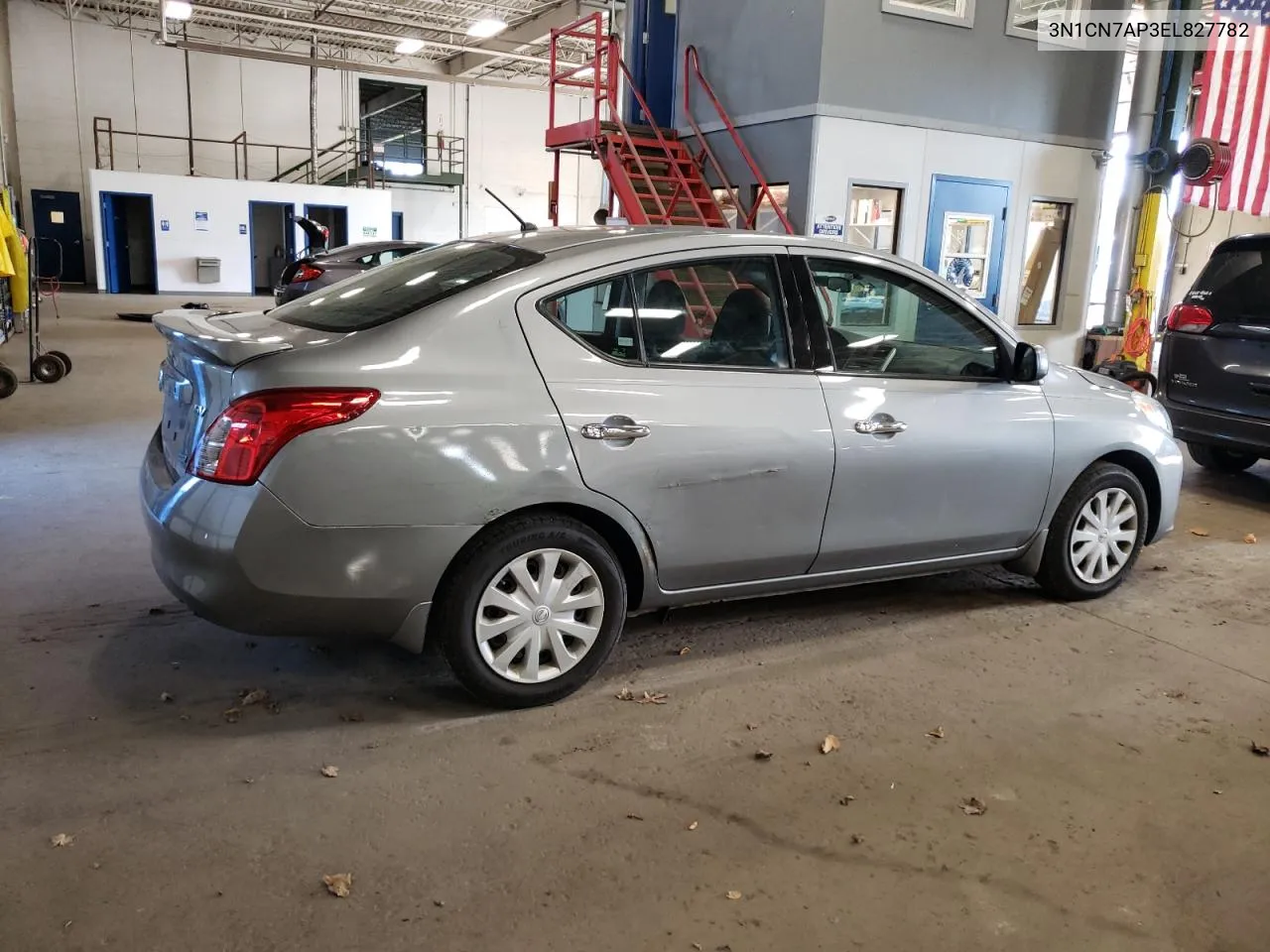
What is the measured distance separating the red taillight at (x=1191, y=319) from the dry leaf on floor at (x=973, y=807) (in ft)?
17.3

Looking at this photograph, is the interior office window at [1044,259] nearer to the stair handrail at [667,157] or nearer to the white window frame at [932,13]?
the white window frame at [932,13]

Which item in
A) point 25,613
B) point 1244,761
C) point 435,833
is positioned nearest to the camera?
point 435,833

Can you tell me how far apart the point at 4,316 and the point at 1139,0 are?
13109 millimetres

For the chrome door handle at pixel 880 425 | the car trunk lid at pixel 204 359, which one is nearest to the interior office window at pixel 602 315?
the car trunk lid at pixel 204 359

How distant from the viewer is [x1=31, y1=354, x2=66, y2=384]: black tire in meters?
10.1

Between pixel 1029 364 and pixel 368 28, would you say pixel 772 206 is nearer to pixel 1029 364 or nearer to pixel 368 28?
pixel 1029 364

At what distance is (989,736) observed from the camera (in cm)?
345

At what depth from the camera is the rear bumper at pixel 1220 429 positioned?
6.68 meters

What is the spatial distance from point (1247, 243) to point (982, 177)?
14.1 ft

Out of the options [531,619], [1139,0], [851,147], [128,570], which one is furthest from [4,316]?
[1139,0]

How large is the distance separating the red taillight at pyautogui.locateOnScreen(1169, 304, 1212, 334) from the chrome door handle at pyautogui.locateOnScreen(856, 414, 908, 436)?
4270 millimetres

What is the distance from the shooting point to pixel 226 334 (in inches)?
131

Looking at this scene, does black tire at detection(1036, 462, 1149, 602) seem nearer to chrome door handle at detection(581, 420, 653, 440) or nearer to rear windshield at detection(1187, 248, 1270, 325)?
chrome door handle at detection(581, 420, 653, 440)

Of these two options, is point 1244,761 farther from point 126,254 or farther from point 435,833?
point 126,254
